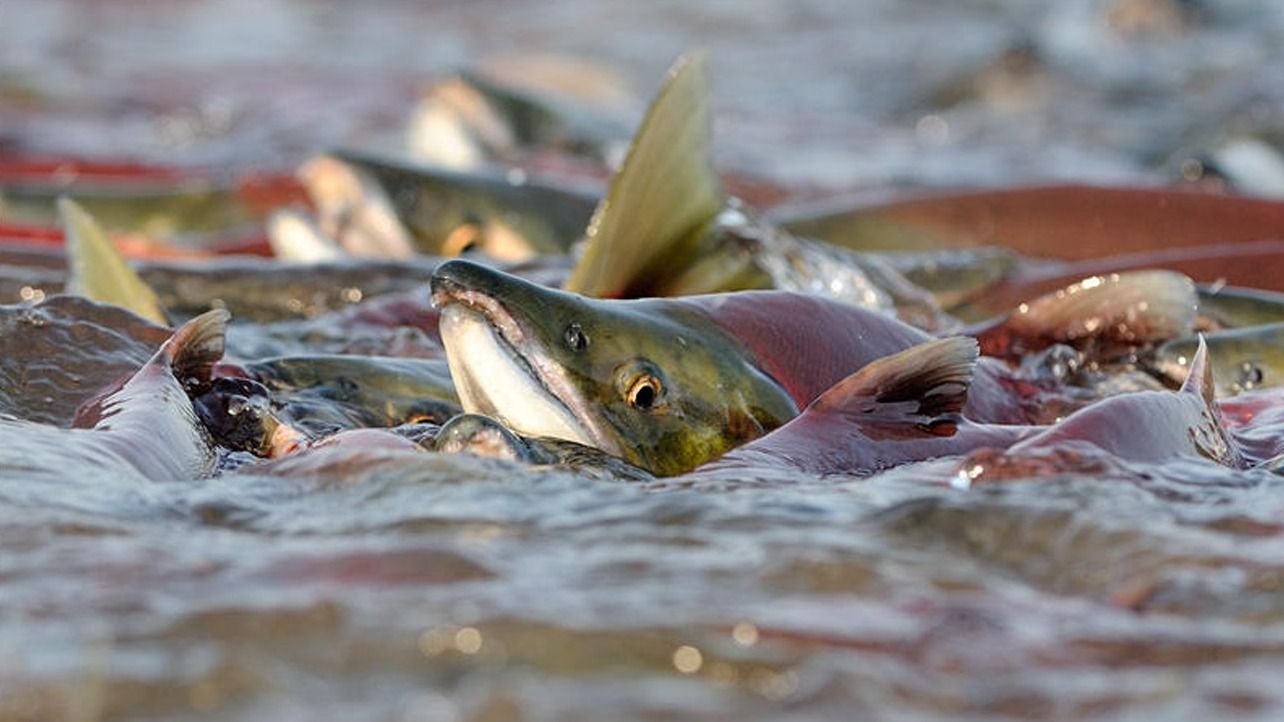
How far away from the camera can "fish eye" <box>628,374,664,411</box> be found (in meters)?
2.17

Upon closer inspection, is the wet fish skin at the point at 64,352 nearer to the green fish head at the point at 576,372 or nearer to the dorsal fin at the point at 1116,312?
the green fish head at the point at 576,372

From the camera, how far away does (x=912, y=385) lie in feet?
7.35

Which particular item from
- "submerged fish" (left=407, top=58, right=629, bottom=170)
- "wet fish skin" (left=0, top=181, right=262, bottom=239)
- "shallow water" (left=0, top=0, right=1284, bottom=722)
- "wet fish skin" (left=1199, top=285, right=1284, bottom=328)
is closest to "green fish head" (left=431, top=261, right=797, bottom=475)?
"shallow water" (left=0, top=0, right=1284, bottom=722)

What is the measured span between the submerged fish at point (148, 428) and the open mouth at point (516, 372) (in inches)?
12.6

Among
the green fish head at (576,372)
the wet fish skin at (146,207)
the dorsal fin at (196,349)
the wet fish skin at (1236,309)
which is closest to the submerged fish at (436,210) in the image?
the wet fish skin at (146,207)

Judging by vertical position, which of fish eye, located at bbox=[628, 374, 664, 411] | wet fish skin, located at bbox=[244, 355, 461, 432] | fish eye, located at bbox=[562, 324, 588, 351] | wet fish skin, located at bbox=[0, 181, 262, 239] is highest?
wet fish skin, located at bbox=[0, 181, 262, 239]

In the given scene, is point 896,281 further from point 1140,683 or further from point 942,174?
point 942,174

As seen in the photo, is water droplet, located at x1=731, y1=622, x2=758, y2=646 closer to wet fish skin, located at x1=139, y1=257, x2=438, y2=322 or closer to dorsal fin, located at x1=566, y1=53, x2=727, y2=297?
dorsal fin, located at x1=566, y1=53, x2=727, y2=297

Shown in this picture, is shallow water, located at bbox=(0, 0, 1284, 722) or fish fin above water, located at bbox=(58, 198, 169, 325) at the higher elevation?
fish fin above water, located at bbox=(58, 198, 169, 325)

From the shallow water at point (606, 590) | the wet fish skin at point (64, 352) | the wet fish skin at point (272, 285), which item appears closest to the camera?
the shallow water at point (606, 590)

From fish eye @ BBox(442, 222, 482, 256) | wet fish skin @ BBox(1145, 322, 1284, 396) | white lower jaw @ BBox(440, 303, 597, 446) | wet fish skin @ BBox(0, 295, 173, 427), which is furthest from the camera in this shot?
fish eye @ BBox(442, 222, 482, 256)

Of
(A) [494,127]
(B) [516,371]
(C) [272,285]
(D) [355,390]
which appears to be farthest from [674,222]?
(A) [494,127]

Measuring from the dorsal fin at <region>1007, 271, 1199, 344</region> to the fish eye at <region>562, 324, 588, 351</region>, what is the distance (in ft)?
3.22

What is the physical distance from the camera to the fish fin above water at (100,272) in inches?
121
